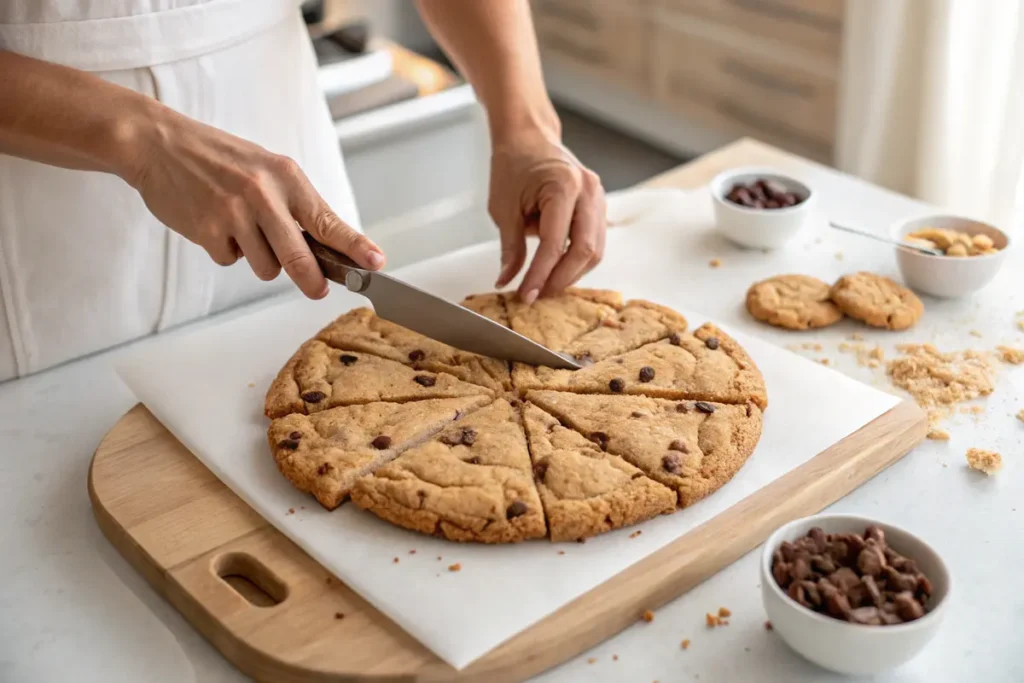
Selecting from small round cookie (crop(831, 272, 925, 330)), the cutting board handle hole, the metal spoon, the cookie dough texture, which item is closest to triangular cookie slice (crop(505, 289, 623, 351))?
the cookie dough texture

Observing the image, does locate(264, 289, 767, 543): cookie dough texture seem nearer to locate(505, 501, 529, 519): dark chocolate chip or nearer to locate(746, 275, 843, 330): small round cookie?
locate(505, 501, 529, 519): dark chocolate chip

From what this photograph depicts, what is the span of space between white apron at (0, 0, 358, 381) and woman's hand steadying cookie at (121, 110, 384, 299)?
0.29 m

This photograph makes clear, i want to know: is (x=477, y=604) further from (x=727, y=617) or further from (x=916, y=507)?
(x=916, y=507)

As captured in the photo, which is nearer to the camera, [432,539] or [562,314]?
[432,539]

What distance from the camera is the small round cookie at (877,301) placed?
2191 millimetres

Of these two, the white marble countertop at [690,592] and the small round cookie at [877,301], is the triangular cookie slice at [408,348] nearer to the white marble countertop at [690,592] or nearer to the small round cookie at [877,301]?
the white marble countertop at [690,592]

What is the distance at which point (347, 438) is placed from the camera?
5.93 feet

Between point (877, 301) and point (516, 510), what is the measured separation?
1.04 meters

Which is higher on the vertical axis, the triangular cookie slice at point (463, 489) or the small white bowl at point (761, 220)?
the triangular cookie slice at point (463, 489)

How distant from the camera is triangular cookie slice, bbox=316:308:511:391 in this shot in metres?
2.02

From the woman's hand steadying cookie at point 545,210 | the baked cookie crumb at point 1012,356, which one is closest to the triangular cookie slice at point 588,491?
the woman's hand steadying cookie at point 545,210

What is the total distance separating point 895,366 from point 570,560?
2.90 ft

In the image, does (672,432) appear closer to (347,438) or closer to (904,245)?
(347,438)

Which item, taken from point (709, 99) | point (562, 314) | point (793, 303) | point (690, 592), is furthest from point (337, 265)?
point (709, 99)
